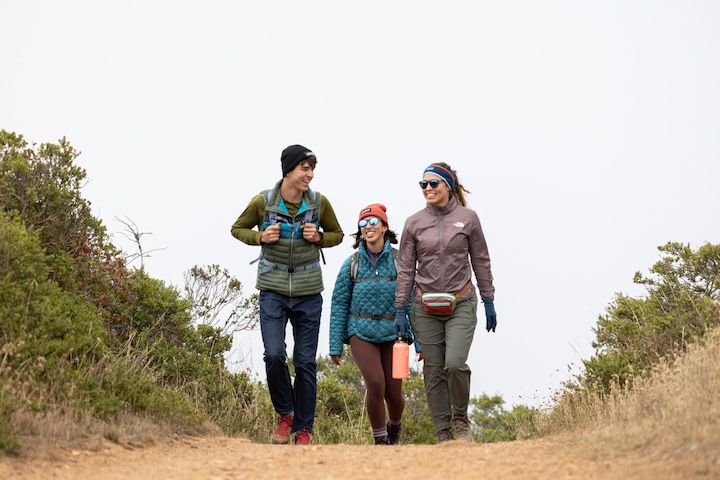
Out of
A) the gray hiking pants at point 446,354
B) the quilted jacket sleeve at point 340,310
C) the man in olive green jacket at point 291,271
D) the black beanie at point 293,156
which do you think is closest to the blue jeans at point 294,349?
the man in olive green jacket at point 291,271

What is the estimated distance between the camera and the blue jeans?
8.22 m

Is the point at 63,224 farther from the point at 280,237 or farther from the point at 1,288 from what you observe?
the point at 280,237

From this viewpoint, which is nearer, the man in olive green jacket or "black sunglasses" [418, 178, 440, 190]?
"black sunglasses" [418, 178, 440, 190]

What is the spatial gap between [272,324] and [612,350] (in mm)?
4963

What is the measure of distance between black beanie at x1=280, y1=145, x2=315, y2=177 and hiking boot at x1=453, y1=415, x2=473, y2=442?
2889mm

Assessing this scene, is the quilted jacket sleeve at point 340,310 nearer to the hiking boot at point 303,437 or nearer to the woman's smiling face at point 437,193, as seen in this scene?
the hiking boot at point 303,437

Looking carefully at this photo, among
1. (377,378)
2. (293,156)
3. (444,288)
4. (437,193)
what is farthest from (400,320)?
(293,156)

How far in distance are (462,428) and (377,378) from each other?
1.05 metres

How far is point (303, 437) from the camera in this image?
8.43 m

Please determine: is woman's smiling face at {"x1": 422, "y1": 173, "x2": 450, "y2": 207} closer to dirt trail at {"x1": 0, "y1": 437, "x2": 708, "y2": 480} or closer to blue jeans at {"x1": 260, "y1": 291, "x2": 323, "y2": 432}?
blue jeans at {"x1": 260, "y1": 291, "x2": 323, "y2": 432}

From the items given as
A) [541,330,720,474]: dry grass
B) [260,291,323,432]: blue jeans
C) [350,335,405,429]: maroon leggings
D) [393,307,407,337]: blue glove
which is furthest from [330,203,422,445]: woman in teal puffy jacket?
[541,330,720,474]: dry grass

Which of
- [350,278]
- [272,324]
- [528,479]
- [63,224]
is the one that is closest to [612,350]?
[350,278]

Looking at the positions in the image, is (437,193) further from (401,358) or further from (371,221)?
(401,358)

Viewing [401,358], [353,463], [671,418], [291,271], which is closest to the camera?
[671,418]
